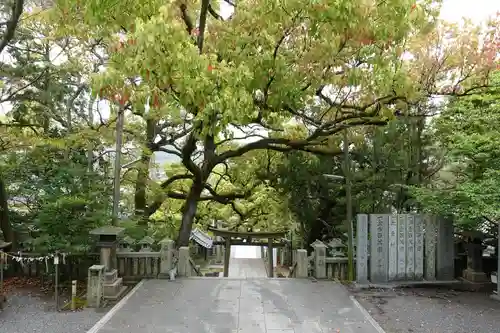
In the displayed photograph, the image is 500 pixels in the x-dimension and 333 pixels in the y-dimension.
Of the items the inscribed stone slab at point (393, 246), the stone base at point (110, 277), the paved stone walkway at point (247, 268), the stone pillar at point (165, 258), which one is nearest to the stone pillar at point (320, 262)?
the inscribed stone slab at point (393, 246)

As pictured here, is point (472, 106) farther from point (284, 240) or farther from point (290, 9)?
point (284, 240)

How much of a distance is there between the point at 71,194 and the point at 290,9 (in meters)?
6.82

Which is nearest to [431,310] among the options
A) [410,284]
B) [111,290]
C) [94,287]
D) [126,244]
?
[410,284]

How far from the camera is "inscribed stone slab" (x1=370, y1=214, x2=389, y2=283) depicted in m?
10.0

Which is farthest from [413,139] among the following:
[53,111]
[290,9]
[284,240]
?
[53,111]

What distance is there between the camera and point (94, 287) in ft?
28.4

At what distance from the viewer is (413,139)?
11547 mm

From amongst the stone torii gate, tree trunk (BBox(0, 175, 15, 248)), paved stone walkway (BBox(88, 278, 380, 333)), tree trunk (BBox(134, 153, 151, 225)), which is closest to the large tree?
tree trunk (BBox(134, 153, 151, 225))

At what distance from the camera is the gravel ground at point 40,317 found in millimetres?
7363

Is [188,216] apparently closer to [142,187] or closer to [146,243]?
[142,187]

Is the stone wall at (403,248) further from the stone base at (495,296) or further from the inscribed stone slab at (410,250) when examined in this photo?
the stone base at (495,296)

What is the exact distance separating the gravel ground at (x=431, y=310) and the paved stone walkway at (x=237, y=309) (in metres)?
0.47

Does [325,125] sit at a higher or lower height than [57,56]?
lower

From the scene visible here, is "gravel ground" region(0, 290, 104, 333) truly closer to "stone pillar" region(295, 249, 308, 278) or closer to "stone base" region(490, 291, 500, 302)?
"stone pillar" region(295, 249, 308, 278)
